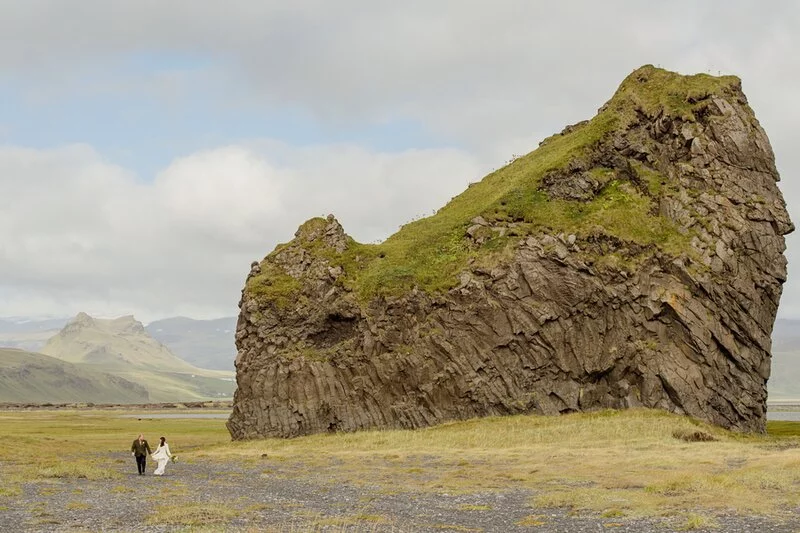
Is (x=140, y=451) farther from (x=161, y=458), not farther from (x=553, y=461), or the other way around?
(x=553, y=461)

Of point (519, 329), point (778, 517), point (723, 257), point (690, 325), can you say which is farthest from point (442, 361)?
point (778, 517)

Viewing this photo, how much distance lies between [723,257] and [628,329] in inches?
468

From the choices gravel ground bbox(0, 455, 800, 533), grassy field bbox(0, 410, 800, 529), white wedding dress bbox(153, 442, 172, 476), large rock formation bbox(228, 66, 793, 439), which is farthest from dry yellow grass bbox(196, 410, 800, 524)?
white wedding dress bbox(153, 442, 172, 476)

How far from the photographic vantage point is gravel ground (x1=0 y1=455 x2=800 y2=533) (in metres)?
31.7

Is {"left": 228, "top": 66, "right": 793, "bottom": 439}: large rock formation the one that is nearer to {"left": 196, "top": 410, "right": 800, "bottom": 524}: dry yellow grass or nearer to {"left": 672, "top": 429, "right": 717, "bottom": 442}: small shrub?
{"left": 196, "top": 410, "right": 800, "bottom": 524}: dry yellow grass

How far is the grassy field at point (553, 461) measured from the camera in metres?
38.2

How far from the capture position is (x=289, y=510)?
3734 cm

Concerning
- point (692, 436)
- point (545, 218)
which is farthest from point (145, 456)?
point (545, 218)

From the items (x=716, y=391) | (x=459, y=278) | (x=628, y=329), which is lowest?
(x=716, y=391)

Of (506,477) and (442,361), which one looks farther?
(442,361)

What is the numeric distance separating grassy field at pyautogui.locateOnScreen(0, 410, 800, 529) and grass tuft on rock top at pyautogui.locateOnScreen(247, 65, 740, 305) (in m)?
16.9

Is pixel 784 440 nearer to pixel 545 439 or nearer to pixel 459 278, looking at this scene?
→ pixel 545 439

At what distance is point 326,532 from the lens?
99.3 ft

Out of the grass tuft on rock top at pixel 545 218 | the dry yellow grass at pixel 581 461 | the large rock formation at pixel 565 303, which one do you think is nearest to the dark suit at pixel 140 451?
the dry yellow grass at pixel 581 461
